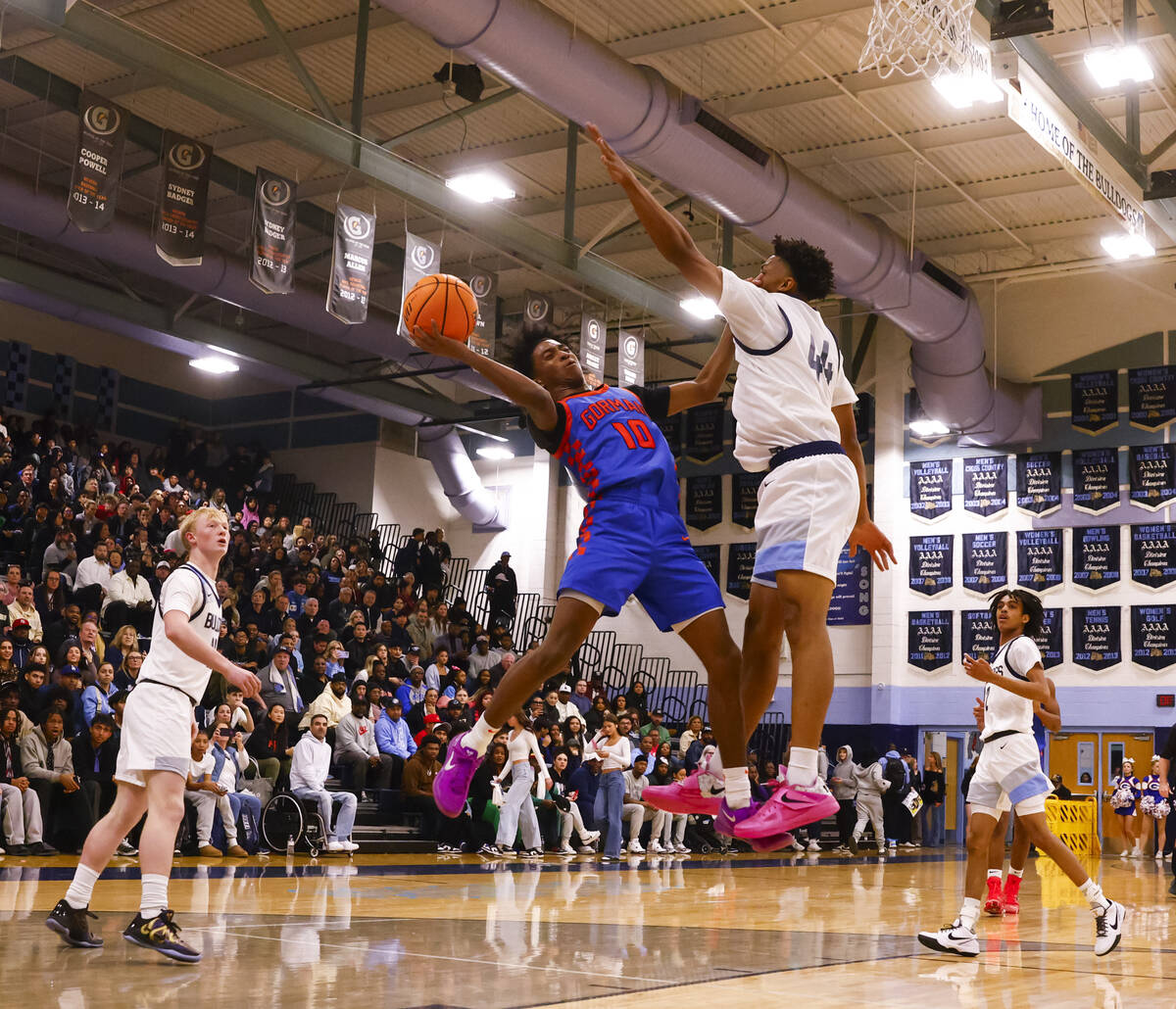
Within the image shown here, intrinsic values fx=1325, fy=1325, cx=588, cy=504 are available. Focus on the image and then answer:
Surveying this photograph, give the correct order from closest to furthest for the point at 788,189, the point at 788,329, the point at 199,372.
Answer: the point at 788,329 → the point at 788,189 → the point at 199,372

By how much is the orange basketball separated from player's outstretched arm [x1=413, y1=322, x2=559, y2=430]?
5cm

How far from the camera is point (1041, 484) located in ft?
72.6

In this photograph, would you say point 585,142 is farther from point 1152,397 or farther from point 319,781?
point 1152,397

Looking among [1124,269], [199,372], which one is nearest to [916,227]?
[1124,269]

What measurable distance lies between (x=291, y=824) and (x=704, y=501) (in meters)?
13.7

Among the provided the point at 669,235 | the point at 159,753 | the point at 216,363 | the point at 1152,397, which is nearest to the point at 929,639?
the point at 1152,397

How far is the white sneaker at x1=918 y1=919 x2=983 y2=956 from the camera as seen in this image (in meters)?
6.73

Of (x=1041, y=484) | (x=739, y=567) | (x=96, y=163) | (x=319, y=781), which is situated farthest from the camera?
(x=739, y=567)

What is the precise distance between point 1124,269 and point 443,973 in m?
19.9

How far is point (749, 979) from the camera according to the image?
5508mm

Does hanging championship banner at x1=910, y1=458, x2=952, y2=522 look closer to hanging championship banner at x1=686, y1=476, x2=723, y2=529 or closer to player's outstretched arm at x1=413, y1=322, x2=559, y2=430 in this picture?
hanging championship banner at x1=686, y1=476, x2=723, y2=529

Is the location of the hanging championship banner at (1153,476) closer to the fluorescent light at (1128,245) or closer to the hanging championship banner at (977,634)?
the hanging championship banner at (977,634)

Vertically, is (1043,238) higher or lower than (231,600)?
higher

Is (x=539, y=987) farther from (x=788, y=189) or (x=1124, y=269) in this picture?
(x=1124, y=269)
